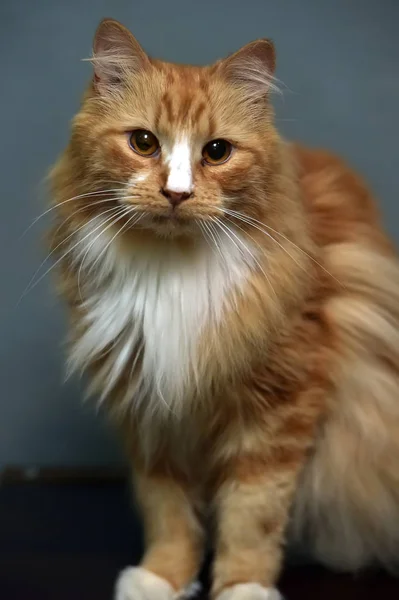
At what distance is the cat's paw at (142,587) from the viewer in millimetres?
1205

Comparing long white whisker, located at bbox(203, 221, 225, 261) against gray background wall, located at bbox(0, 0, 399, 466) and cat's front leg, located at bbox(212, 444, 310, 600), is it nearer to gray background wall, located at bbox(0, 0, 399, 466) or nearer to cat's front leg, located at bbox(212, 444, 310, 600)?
cat's front leg, located at bbox(212, 444, 310, 600)

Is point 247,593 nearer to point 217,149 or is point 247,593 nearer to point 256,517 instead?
point 256,517

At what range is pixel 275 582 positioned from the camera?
4.21 feet

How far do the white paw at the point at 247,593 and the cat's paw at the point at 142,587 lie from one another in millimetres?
93

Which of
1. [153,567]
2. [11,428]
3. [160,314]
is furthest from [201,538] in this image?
[11,428]

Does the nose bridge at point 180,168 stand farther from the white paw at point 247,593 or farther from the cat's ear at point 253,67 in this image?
the white paw at point 247,593

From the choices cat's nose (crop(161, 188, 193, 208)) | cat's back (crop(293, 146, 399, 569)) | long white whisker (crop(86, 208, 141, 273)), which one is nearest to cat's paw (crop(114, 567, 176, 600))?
cat's back (crop(293, 146, 399, 569))

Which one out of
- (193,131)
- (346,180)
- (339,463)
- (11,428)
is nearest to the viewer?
(193,131)

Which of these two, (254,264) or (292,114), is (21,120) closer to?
(292,114)

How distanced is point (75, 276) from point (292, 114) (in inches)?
28.3

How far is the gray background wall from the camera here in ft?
5.24

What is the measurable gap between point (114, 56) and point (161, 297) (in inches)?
14.5

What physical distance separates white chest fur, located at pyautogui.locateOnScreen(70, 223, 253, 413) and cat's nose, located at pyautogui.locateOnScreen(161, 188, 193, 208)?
10cm

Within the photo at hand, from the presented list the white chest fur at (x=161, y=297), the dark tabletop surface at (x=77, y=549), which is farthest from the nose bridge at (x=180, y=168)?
the dark tabletop surface at (x=77, y=549)
